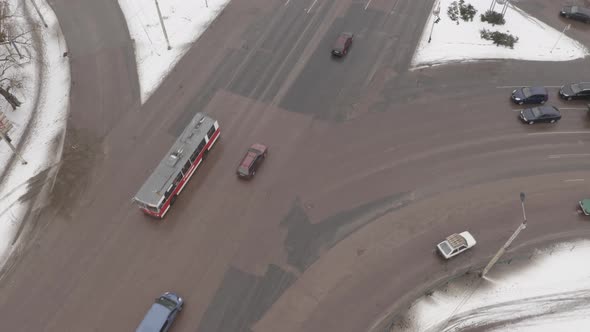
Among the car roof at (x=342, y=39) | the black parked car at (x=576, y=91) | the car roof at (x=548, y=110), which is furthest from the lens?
the car roof at (x=342, y=39)

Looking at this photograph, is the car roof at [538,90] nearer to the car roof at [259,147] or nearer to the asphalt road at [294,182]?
the asphalt road at [294,182]

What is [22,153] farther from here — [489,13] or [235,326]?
[489,13]

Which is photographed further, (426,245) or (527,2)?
(527,2)

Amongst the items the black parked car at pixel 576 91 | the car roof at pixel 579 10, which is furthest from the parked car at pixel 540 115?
the car roof at pixel 579 10

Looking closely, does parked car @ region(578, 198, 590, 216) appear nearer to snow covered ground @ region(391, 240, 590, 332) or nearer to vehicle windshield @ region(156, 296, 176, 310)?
snow covered ground @ region(391, 240, 590, 332)

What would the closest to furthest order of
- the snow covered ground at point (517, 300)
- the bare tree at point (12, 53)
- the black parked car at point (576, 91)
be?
the snow covered ground at point (517, 300)
the bare tree at point (12, 53)
the black parked car at point (576, 91)

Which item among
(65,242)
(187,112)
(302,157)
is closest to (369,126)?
(302,157)

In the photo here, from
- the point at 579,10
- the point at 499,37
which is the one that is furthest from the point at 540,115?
the point at 579,10

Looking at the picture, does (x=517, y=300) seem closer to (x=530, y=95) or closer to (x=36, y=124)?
(x=530, y=95)
